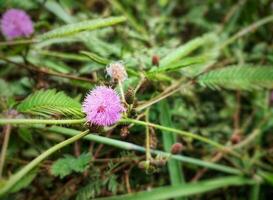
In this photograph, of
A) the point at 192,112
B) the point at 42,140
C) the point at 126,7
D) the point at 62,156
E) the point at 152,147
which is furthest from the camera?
the point at 126,7

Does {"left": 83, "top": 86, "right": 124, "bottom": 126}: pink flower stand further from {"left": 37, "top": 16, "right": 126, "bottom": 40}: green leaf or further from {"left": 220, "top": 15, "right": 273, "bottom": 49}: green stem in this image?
{"left": 220, "top": 15, "right": 273, "bottom": 49}: green stem

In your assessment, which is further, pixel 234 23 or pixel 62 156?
pixel 234 23

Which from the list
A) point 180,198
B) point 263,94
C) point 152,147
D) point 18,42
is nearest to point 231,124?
point 263,94

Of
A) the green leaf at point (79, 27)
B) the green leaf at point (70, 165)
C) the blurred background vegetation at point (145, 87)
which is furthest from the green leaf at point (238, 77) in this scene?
the green leaf at point (70, 165)

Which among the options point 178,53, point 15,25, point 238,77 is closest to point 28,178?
point 15,25

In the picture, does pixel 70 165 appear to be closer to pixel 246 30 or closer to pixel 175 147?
pixel 175 147

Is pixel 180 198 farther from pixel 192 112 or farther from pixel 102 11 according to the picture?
pixel 102 11
